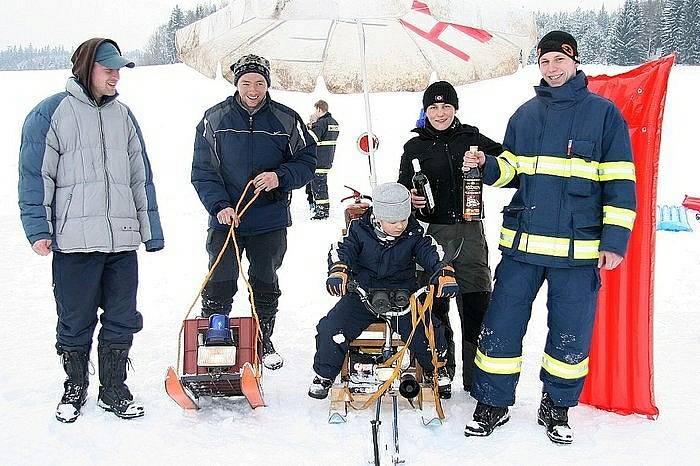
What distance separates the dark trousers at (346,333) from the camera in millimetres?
Result: 3562

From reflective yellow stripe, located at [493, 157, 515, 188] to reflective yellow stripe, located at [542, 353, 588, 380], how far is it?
37.5 inches

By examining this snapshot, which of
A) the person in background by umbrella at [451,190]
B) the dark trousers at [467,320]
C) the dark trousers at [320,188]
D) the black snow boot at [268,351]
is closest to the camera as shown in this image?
the person in background by umbrella at [451,190]

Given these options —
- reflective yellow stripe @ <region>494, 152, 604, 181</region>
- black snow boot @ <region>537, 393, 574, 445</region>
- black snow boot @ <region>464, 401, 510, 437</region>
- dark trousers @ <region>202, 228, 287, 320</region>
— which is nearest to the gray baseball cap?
dark trousers @ <region>202, 228, 287, 320</region>

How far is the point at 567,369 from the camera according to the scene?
3.28m

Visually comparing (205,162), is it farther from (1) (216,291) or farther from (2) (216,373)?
(2) (216,373)

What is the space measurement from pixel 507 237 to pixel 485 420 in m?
0.97

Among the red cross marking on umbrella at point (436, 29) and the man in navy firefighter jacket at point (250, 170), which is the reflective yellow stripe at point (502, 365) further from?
the red cross marking on umbrella at point (436, 29)

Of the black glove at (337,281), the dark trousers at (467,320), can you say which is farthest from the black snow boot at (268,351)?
the dark trousers at (467,320)

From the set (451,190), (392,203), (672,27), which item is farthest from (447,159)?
(672,27)

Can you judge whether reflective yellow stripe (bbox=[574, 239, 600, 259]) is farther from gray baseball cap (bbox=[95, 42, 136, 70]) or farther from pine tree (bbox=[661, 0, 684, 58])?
pine tree (bbox=[661, 0, 684, 58])

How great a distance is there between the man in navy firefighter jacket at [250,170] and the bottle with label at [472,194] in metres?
1.08

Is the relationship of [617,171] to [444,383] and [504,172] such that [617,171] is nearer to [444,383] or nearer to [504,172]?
[504,172]

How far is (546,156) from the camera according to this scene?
10.4 ft

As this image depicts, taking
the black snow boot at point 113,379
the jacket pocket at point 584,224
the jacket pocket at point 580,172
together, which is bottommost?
the black snow boot at point 113,379
